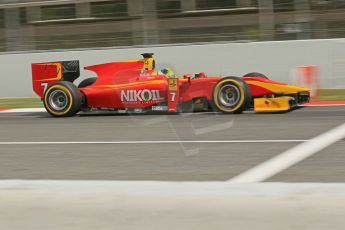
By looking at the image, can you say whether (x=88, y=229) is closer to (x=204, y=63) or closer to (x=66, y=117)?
(x=66, y=117)

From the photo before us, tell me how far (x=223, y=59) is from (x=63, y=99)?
7.63 metres

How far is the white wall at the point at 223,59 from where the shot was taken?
17.7 meters

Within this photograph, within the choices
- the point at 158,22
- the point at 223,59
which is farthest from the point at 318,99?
the point at 158,22

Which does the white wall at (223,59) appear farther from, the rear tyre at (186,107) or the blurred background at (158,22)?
the rear tyre at (186,107)

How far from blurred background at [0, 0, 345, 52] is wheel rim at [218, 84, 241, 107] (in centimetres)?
749

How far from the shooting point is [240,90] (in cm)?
1127

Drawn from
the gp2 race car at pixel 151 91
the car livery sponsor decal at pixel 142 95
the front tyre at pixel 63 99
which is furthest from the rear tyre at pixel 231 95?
the front tyre at pixel 63 99

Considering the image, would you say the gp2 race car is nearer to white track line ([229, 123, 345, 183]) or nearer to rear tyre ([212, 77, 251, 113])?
rear tyre ([212, 77, 251, 113])

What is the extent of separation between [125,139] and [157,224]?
17.9 ft

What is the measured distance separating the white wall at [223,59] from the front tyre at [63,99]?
5.48 meters

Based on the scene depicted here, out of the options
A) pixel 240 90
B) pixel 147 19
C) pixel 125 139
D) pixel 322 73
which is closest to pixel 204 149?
pixel 125 139

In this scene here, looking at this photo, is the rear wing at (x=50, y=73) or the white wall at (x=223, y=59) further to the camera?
the white wall at (x=223, y=59)

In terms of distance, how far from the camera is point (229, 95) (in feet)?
37.8

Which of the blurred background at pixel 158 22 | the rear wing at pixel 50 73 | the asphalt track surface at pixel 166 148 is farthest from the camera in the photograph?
the blurred background at pixel 158 22
